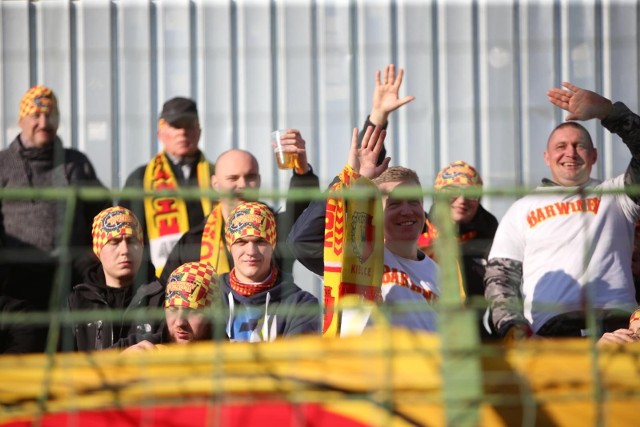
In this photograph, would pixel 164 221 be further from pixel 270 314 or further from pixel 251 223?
pixel 270 314

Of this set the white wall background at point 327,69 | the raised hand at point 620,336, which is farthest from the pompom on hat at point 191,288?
the white wall background at point 327,69

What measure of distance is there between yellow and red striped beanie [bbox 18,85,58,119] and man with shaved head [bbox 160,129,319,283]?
39.4 inches

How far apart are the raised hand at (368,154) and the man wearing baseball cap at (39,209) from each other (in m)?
1.09

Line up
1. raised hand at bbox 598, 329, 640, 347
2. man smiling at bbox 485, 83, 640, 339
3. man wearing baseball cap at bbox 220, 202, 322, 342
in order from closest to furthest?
1. raised hand at bbox 598, 329, 640, 347
2. man wearing baseball cap at bbox 220, 202, 322, 342
3. man smiling at bbox 485, 83, 640, 339

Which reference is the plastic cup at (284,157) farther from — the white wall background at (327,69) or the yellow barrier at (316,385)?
the yellow barrier at (316,385)

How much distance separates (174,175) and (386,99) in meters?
1.22

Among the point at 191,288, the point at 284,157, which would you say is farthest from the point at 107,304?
the point at 284,157

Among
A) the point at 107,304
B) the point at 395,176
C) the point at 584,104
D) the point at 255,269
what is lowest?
the point at 107,304

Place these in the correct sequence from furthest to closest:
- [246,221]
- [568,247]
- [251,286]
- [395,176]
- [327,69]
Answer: [327,69]
[395,176]
[568,247]
[246,221]
[251,286]

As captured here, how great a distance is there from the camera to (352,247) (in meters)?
3.99

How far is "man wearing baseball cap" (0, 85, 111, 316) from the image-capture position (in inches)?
186

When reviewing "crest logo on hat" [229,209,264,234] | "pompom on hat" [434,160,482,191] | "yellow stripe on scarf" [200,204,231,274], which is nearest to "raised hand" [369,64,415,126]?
"pompom on hat" [434,160,482,191]

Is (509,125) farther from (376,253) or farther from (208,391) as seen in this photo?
(208,391)

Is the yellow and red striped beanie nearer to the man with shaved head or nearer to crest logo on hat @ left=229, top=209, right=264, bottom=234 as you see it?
the man with shaved head
